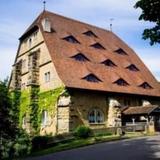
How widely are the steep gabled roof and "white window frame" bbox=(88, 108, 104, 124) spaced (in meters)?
2.58

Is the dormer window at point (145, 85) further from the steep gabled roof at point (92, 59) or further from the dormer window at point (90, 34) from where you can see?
the dormer window at point (90, 34)

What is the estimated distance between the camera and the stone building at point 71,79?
130ft

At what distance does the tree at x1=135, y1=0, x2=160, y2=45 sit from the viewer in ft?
43.8

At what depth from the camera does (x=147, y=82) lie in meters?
47.9

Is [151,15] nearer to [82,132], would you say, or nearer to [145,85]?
[82,132]

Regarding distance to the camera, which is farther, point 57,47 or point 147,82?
point 147,82

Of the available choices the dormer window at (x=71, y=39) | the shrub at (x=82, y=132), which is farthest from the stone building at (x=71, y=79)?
the shrub at (x=82, y=132)

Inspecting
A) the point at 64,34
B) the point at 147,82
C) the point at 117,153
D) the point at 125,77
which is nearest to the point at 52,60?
the point at 64,34

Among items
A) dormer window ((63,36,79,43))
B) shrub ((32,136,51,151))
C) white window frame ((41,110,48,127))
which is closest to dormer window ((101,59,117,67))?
dormer window ((63,36,79,43))

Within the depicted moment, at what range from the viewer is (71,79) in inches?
1561

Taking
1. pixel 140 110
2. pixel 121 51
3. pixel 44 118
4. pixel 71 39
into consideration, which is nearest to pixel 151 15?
pixel 140 110

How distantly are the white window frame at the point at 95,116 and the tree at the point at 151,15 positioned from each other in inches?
1096

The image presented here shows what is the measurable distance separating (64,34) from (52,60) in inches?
236

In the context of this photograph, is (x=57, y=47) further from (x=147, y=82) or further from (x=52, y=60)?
(x=147, y=82)
